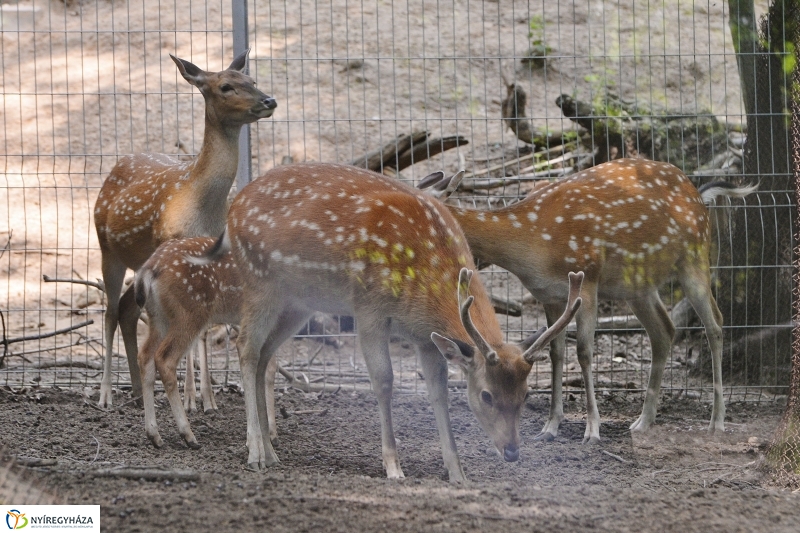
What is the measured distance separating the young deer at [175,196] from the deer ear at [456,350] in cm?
258

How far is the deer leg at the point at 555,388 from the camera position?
20.2 ft

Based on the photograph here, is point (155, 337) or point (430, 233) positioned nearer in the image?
point (430, 233)

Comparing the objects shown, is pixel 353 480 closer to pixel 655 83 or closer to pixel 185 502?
pixel 185 502

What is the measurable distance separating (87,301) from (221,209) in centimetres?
325

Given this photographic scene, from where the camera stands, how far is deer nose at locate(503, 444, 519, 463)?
4562 millimetres

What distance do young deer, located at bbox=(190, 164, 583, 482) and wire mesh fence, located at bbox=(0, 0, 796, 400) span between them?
1.89m

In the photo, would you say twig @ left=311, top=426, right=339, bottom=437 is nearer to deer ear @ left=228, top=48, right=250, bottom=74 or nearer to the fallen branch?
the fallen branch

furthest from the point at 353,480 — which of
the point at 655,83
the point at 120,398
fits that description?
the point at 655,83

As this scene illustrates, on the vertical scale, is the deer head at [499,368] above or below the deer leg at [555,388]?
above

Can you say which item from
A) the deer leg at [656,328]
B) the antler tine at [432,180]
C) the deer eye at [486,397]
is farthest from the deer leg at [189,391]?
the deer leg at [656,328]

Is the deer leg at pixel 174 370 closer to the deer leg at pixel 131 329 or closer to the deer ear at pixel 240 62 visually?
the deer leg at pixel 131 329

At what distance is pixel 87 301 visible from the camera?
9.30 m

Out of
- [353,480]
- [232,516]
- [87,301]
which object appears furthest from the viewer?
[87,301]

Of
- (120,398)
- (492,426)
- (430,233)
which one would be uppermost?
(430,233)
